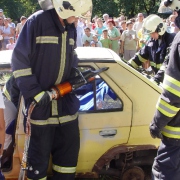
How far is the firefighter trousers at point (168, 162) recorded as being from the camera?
249cm

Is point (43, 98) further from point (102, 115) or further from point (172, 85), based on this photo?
point (172, 85)

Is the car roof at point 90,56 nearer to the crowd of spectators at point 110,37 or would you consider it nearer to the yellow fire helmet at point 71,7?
the yellow fire helmet at point 71,7

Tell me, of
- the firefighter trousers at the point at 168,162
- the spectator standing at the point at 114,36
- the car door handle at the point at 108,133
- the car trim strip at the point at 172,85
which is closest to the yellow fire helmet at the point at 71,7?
the car trim strip at the point at 172,85

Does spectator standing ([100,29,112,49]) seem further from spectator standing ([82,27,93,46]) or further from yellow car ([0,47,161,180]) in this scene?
yellow car ([0,47,161,180])

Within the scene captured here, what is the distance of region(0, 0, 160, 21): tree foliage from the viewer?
29.5m

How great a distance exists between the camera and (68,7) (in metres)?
2.51

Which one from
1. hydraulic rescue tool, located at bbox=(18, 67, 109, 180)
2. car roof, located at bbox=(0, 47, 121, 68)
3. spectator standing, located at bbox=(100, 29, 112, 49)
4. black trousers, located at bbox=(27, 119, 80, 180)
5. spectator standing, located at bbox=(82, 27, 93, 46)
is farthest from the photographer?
spectator standing, located at bbox=(100, 29, 112, 49)

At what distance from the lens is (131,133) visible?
3.03 meters

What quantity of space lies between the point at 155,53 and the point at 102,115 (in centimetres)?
188

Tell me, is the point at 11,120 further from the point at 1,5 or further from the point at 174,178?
the point at 1,5

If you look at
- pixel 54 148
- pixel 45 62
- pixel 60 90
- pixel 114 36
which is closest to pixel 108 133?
pixel 54 148

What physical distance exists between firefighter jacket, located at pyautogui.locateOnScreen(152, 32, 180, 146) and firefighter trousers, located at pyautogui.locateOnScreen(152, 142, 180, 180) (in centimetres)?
6

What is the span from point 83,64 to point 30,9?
31.5 metres

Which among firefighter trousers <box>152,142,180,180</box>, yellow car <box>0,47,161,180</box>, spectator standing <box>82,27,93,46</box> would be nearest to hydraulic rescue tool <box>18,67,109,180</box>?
yellow car <box>0,47,161,180</box>
